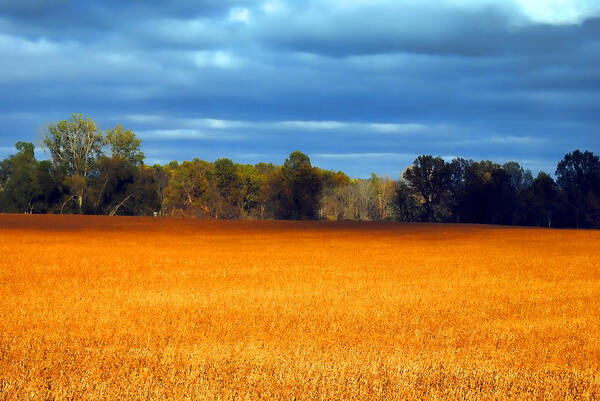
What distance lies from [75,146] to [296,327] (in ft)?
209

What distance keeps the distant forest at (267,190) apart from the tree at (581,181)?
13 centimetres

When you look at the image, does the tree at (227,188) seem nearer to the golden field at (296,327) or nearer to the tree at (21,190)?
the tree at (21,190)

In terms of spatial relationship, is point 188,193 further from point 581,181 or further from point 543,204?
point 581,181

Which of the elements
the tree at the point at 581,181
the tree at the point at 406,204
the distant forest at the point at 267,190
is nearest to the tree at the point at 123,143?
the distant forest at the point at 267,190

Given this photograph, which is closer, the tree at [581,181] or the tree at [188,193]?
the tree at [581,181]

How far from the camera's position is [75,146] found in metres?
69.2

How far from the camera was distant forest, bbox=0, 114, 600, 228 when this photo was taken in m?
64.9

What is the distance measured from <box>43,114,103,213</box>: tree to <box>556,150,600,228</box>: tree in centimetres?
5591

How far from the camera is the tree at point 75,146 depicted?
223 ft

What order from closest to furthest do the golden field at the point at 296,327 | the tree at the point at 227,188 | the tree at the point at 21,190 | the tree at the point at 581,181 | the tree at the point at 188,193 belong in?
the golden field at the point at 296,327 < the tree at the point at 21,190 < the tree at the point at 581,181 < the tree at the point at 227,188 < the tree at the point at 188,193

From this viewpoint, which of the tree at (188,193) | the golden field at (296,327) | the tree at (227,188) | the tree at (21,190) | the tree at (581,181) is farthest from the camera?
the tree at (188,193)

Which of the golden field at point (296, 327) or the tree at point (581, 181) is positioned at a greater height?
the tree at point (581, 181)

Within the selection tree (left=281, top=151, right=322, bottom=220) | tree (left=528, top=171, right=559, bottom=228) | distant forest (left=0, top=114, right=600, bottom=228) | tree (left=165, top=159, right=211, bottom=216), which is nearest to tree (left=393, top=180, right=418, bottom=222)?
distant forest (left=0, top=114, right=600, bottom=228)

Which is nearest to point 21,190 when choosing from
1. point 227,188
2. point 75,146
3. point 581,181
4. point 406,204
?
point 75,146
